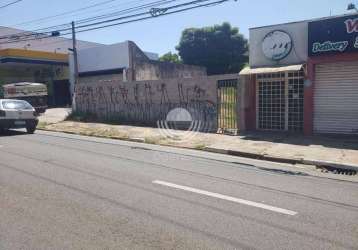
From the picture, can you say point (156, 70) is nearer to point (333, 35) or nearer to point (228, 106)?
point (228, 106)

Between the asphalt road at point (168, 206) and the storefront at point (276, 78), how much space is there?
233 inches

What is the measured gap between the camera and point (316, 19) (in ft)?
43.6

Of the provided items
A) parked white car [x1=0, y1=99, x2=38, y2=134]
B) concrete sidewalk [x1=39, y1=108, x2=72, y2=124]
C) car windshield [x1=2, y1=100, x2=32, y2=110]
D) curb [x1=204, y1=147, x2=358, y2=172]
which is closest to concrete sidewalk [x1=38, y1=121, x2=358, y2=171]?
curb [x1=204, y1=147, x2=358, y2=172]

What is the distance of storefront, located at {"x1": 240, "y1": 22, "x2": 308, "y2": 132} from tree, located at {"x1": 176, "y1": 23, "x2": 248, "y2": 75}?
34.5 meters

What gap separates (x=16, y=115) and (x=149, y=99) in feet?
19.6

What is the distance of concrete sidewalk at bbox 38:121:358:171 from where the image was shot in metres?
9.81

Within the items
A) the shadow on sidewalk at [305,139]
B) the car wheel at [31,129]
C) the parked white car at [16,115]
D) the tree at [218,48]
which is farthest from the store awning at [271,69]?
the tree at [218,48]

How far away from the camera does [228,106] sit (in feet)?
50.0

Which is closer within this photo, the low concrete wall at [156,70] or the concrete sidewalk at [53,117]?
the concrete sidewalk at [53,117]

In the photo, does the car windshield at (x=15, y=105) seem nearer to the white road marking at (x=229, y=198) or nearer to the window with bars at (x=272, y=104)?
the window with bars at (x=272, y=104)

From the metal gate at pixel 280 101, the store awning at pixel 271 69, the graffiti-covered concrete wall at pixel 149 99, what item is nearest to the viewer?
the store awning at pixel 271 69

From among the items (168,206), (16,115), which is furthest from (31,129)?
(168,206)

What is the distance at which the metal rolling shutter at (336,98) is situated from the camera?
12875 mm

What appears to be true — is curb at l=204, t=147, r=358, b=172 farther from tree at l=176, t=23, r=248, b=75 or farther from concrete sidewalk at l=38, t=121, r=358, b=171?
tree at l=176, t=23, r=248, b=75
